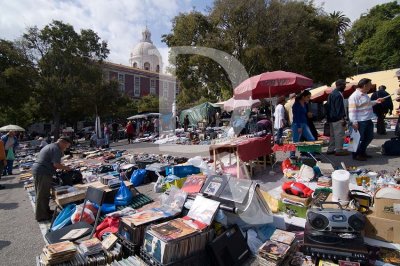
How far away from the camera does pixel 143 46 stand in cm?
7331

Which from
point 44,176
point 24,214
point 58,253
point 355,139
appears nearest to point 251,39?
point 355,139

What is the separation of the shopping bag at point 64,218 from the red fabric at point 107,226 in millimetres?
790

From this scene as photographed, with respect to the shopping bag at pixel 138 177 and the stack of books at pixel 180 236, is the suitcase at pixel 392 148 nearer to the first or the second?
the stack of books at pixel 180 236

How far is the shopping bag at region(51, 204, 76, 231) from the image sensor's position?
4474 mm

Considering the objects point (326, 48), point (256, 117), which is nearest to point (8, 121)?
point (256, 117)

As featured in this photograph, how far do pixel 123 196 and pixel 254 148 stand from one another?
118 inches

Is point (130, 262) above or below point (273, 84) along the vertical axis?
below

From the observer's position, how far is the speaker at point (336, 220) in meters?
2.84

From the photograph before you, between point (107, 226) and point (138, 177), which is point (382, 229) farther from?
point (138, 177)

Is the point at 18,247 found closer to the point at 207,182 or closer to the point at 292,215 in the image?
the point at 207,182

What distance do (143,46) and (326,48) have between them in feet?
204

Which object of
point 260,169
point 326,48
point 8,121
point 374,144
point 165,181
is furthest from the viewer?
point 8,121

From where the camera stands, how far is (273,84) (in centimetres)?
748

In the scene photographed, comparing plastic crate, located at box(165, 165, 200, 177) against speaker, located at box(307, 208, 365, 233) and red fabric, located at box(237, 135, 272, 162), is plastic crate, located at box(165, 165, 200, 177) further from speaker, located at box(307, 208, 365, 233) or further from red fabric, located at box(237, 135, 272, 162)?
speaker, located at box(307, 208, 365, 233)
